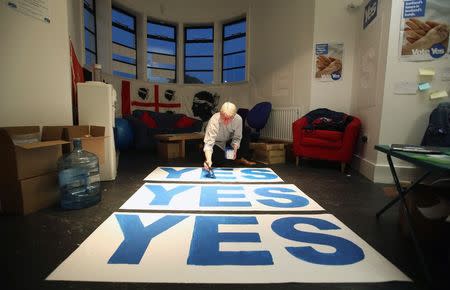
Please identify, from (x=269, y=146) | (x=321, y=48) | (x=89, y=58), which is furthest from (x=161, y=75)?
(x=321, y=48)

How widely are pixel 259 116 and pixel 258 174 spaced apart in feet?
6.09

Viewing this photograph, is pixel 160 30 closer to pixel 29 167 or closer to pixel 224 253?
pixel 29 167

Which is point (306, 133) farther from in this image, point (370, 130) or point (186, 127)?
point (186, 127)

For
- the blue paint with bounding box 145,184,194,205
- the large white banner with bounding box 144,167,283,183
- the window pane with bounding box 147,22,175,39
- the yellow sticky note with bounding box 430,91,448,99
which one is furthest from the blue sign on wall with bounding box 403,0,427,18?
the window pane with bounding box 147,22,175,39

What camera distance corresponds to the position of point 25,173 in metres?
1.61

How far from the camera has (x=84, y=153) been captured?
193 cm

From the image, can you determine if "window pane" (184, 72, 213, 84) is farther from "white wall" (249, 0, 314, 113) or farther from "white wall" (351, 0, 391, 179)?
"white wall" (351, 0, 391, 179)

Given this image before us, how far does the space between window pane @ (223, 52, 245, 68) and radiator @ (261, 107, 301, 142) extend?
2014 millimetres

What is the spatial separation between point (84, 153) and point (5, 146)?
48 centimetres

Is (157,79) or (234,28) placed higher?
(234,28)

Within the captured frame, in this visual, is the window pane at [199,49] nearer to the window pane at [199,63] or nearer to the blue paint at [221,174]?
the window pane at [199,63]

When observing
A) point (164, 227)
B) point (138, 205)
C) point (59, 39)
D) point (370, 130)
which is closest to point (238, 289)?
point (164, 227)

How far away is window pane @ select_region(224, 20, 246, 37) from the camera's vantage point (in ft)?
19.7

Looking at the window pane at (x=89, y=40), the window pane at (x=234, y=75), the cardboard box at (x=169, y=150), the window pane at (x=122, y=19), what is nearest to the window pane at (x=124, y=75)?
the window pane at (x=89, y=40)
